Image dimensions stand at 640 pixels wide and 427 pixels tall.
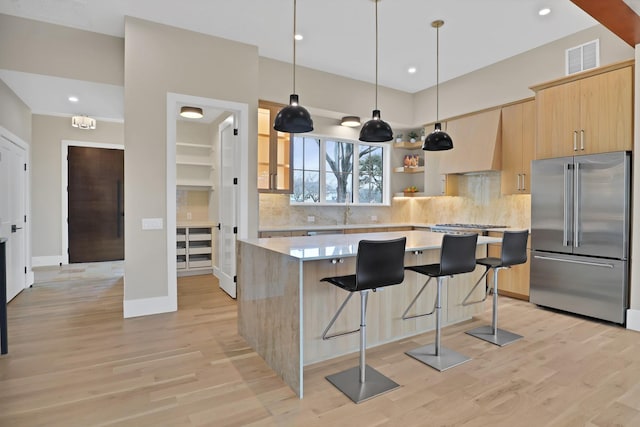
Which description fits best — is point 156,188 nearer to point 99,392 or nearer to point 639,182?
point 99,392

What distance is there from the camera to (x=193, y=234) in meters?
6.18

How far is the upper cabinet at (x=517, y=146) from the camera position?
4.79 metres

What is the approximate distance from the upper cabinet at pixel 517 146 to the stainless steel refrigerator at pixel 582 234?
58cm

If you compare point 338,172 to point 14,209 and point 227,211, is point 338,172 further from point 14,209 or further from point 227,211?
point 14,209

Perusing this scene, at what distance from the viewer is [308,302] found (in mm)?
2754

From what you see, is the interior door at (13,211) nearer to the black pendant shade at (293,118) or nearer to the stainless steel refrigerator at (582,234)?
the black pendant shade at (293,118)

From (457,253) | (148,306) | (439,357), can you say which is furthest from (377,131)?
(148,306)

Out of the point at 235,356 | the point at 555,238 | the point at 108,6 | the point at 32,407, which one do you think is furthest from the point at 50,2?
the point at 555,238

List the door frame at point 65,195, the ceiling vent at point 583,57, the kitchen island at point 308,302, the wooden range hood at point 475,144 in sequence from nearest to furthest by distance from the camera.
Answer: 1. the kitchen island at point 308,302
2. the ceiling vent at point 583,57
3. the wooden range hood at point 475,144
4. the door frame at point 65,195

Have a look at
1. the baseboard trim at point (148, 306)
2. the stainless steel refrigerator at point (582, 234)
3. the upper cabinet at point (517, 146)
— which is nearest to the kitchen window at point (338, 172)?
the upper cabinet at point (517, 146)

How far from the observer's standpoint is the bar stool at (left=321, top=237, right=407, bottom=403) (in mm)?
2260

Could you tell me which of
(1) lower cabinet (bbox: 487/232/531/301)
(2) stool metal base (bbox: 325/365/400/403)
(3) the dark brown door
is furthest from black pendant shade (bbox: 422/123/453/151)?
(3) the dark brown door

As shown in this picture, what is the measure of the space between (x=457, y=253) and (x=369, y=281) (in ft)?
2.95

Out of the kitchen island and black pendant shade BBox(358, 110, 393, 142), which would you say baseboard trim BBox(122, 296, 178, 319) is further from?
black pendant shade BBox(358, 110, 393, 142)
